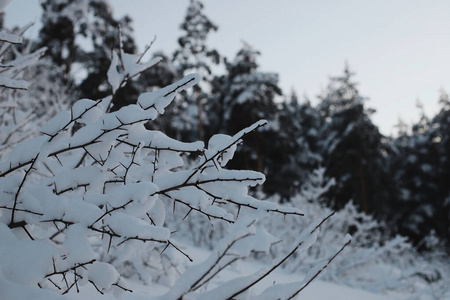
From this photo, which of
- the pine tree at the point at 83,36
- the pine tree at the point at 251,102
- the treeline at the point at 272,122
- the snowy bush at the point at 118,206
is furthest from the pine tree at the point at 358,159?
the snowy bush at the point at 118,206

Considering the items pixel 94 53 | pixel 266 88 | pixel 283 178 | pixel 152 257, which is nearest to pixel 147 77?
pixel 94 53

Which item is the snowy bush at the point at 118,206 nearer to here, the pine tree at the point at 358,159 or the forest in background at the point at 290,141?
the forest in background at the point at 290,141

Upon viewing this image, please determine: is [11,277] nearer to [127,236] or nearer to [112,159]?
[127,236]

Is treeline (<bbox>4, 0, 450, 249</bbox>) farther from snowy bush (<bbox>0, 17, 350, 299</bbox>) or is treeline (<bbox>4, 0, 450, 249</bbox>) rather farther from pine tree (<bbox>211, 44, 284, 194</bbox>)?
snowy bush (<bbox>0, 17, 350, 299</bbox>)

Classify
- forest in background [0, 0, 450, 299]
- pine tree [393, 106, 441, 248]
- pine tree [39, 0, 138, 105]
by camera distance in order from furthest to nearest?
pine tree [393, 106, 441, 248] < pine tree [39, 0, 138, 105] < forest in background [0, 0, 450, 299]

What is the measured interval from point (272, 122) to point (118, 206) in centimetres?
1637

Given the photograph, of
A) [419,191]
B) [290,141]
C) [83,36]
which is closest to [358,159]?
[290,141]

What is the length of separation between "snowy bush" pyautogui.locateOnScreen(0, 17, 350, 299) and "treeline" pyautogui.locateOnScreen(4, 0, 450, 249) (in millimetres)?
12811

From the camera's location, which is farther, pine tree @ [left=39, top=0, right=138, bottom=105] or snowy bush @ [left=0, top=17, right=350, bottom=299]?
pine tree @ [left=39, top=0, right=138, bottom=105]

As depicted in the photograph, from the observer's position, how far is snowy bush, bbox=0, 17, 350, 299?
0.91 metres

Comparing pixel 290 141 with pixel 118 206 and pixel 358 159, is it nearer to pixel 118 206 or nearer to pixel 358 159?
pixel 358 159

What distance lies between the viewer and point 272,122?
17047 mm

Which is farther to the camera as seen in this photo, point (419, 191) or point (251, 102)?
point (419, 191)

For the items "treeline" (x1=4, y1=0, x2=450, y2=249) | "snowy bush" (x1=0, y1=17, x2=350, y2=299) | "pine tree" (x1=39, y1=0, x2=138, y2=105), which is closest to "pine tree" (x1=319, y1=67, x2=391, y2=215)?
"treeline" (x1=4, y1=0, x2=450, y2=249)
